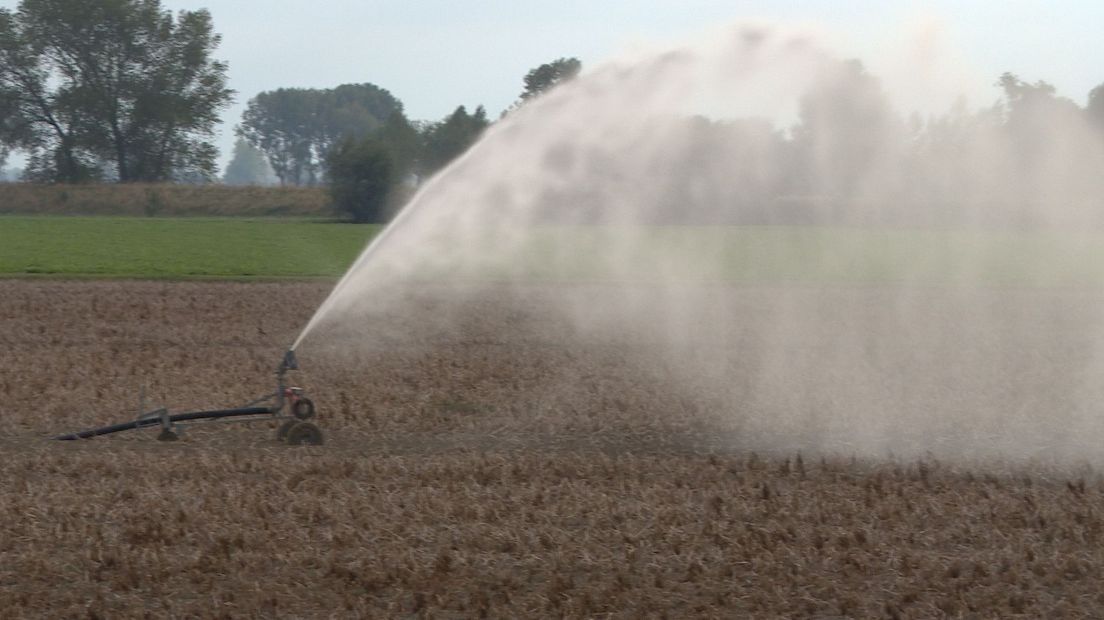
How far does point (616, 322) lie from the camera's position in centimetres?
2478

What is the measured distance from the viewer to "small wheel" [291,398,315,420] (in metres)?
12.2

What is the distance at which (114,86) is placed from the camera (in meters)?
94.6

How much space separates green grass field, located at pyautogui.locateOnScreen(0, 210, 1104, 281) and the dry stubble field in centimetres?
1700

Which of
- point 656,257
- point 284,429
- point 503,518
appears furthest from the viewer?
point 656,257

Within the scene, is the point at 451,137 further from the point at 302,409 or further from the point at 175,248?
the point at 302,409

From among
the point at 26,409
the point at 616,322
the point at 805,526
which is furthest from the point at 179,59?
the point at 805,526

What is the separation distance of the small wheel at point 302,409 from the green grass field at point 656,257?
1825 centimetres

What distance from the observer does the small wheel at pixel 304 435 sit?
1208 centimetres

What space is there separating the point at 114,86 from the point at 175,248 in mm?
55739

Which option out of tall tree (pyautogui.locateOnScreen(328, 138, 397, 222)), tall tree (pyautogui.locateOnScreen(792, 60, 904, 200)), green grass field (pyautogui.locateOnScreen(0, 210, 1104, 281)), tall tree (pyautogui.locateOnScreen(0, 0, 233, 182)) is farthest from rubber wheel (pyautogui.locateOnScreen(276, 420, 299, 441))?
tall tree (pyautogui.locateOnScreen(0, 0, 233, 182))

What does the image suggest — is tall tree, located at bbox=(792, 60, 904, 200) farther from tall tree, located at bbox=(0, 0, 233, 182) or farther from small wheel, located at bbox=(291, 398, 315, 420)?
tall tree, located at bbox=(0, 0, 233, 182)

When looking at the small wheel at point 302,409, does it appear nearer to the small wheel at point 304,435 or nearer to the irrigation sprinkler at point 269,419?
the irrigation sprinkler at point 269,419

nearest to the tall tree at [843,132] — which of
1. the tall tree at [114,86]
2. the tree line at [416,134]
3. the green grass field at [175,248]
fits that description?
the tree line at [416,134]

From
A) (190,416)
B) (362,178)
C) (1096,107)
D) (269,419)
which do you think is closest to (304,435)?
(269,419)
